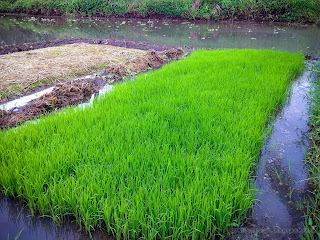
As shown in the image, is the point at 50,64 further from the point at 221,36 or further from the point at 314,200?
the point at 221,36

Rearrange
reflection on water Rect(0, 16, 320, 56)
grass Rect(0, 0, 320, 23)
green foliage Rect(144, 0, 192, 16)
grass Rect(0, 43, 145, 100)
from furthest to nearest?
green foliage Rect(144, 0, 192, 16) → grass Rect(0, 0, 320, 23) → reflection on water Rect(0, 16, 320, 56) → grass Rect(0, 43, 145, 100)

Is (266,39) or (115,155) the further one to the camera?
(266,39)

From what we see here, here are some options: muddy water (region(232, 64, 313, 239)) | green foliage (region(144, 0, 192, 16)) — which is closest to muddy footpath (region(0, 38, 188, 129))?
muddy water (region(232, 64, 313, 239))

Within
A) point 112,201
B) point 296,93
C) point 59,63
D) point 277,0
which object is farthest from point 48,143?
point 277,0

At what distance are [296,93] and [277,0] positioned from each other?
34.9ft

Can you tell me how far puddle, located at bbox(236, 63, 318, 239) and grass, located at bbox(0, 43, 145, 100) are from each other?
345 centimetres

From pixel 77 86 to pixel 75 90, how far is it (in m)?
0.16

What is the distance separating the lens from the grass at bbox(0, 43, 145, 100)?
13.4ft

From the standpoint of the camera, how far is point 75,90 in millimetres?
3783

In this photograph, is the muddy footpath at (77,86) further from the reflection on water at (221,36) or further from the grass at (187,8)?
the grass at (187,8)

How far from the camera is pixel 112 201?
1.65m

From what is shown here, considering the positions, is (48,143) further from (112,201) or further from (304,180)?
(304,180)

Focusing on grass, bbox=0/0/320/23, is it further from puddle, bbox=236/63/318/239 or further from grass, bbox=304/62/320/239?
grass, bbox=304/62/320/239

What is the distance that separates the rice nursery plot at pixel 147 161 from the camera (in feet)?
5.34
